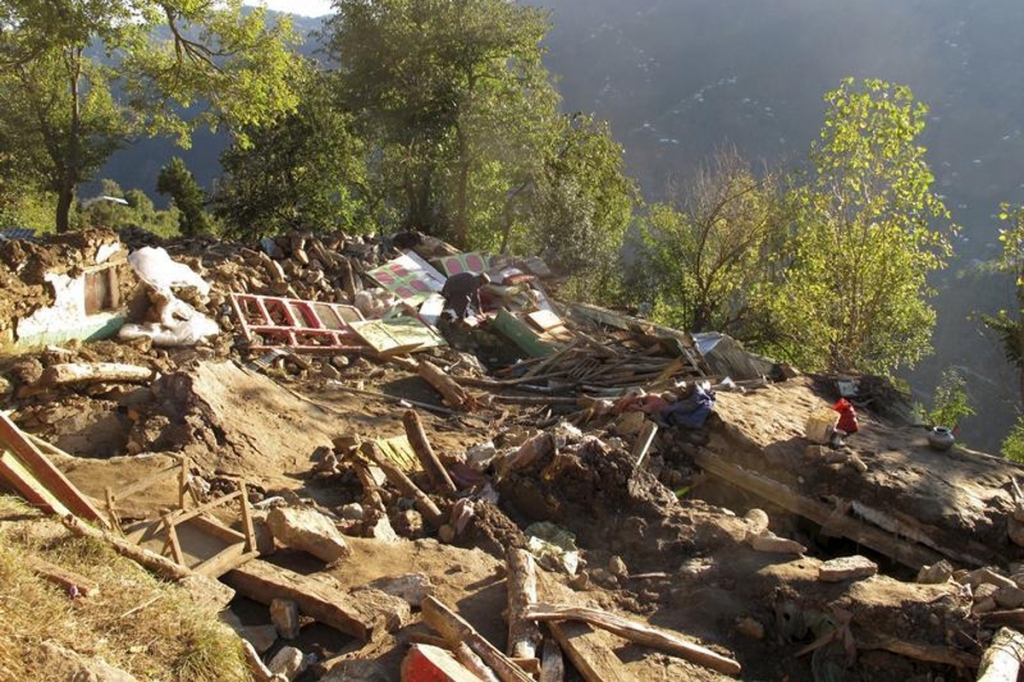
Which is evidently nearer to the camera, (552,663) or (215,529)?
(552,663)

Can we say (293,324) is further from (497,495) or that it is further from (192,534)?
(192,534)

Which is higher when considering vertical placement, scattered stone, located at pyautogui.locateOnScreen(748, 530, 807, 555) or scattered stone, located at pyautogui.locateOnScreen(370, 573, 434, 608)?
scattered stone, located at pyautogui.locateOnScreen(370, 573, 434, 608)

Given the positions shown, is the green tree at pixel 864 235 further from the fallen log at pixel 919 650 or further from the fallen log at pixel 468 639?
the fallen log at pixel 468 639

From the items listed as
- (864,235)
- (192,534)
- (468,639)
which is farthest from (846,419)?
(864,235)

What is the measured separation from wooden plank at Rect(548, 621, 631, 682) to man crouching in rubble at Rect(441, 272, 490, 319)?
10.3 metres

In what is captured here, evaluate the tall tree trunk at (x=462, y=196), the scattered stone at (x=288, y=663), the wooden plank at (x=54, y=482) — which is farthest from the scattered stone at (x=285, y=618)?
the tall tree trunk at (x=462, y=196)

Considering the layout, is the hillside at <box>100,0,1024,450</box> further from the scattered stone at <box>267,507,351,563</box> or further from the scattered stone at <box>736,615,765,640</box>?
the scattered stone at <box>267,507,351,563</box>

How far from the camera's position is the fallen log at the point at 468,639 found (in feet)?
13.3

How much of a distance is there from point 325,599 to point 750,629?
292 centimetres

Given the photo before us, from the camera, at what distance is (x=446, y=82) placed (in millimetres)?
21156

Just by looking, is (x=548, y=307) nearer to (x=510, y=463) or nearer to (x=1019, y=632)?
(x=510, y=463)

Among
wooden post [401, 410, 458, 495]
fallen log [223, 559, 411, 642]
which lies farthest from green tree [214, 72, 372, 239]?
fallen log [223, 559, 411, 642]

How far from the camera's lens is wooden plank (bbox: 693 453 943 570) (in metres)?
7.43

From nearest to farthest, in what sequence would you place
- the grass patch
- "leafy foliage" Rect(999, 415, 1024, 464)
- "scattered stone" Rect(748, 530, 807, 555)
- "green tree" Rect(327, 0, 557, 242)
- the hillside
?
the grass patch
"scattered stone" Rect(748, 530, 807, 555)
"leafy foliage" Rect(999, 415, 1024, 464)
"green tree" Rect(327, 0, 557, 242)
the hillside
